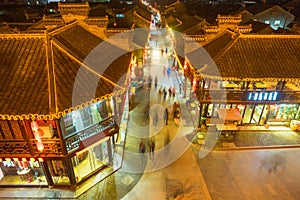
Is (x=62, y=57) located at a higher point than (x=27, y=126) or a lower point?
higher

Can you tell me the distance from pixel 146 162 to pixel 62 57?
32.6ft

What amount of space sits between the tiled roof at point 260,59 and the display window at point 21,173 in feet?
46.7

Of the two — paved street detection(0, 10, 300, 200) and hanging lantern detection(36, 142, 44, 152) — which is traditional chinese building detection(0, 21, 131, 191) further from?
paved street detection(0, 10, 300, 200)

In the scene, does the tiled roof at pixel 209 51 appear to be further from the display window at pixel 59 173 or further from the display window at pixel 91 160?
the display window at pixel 59 173

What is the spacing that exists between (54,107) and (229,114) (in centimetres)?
1448

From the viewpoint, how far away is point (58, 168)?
14.0 m

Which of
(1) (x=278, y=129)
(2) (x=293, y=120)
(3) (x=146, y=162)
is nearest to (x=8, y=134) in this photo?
(3) (x=146, y=162)

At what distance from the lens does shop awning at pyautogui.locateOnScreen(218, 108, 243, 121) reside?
1784cm

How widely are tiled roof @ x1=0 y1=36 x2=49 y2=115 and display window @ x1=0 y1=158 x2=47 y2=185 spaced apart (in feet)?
18.3

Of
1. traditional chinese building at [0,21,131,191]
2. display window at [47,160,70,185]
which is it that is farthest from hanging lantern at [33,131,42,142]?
display window at [47,160,70,185]

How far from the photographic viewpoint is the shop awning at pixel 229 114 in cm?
1784

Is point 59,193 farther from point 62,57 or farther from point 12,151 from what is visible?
point 62,57

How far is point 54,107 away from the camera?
10.0 meters

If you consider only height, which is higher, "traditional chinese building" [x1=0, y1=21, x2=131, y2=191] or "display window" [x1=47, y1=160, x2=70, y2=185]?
"traditional chinese building" [x1=0, y1=21, x2=131, y2=191]
